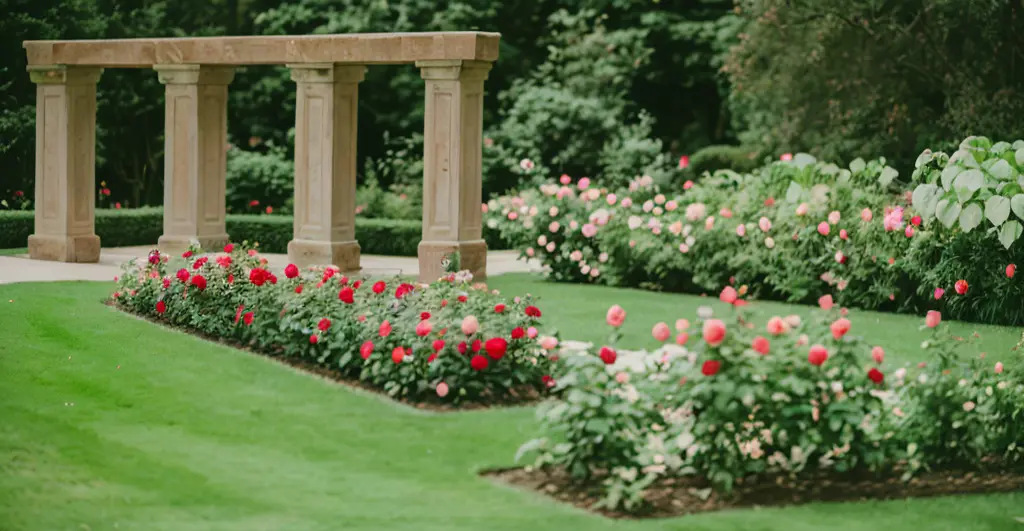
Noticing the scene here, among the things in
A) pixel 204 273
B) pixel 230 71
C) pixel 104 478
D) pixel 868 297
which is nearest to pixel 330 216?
pixel 230 71

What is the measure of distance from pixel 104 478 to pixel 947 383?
387 centimetres

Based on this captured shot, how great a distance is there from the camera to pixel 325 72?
50.3 ft

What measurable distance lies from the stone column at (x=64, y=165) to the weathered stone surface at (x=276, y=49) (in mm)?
292

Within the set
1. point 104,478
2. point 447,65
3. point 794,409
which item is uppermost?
point 447,65

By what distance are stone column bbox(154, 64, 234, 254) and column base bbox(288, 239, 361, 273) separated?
145 cm

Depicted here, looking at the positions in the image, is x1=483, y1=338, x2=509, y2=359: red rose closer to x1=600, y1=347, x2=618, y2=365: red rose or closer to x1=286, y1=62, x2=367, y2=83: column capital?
x1=600, y1=347, x2=618, y2=365: red rose

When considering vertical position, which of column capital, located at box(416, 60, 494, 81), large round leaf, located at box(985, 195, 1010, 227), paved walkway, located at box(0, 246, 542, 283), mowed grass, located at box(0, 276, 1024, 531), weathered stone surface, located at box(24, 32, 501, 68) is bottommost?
mowed grass, located at box(0, 276, 1024, 531)

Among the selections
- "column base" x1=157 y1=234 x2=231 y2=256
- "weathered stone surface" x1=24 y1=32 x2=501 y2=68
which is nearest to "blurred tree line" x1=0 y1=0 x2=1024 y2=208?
"weathered stone surface" x1=24 y1=32 x2=501 y2=68

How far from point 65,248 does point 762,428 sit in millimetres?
12069

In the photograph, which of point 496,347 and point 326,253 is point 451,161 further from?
point 496,347

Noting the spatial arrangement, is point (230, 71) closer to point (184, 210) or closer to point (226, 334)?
point (184, 210)

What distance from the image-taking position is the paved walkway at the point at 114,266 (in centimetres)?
1508

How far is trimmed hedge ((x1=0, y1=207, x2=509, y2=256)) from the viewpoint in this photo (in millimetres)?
18891

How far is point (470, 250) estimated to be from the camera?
48.5 feet
